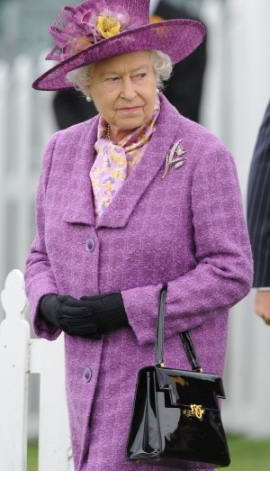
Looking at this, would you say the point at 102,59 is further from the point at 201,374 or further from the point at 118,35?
the point at 201,374

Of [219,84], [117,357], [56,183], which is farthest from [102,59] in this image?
[219,84]

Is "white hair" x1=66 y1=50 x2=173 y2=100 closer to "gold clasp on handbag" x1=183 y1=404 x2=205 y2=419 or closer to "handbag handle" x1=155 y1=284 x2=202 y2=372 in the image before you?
"handbag handle" x1=155 y1=284 x2=202 y2=372

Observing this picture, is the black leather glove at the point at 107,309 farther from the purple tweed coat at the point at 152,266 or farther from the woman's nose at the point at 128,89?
the woman's nose at the point at 128,89

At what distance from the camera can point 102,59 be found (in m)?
3.41

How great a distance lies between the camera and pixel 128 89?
335 centimetres

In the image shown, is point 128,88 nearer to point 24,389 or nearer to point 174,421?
point 174,421

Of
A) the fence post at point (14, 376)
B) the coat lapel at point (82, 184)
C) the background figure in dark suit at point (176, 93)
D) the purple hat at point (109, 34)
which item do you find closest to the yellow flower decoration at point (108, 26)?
the purple hat at point (109, 34)

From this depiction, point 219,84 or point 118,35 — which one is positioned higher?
point 118,35

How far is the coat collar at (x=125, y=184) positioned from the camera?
3387mm

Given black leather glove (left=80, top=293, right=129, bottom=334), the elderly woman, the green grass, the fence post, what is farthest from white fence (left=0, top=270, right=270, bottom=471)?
the green grass

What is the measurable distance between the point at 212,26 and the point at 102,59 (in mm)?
4026

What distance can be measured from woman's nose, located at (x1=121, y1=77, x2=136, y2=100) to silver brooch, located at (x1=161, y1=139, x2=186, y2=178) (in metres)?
0.17

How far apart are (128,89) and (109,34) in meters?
0.16

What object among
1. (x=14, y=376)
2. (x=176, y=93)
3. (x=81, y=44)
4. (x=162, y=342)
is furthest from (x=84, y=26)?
(x=176, y=93)
